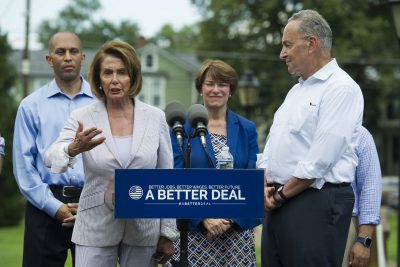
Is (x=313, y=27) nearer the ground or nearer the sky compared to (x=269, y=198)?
nearer the sky

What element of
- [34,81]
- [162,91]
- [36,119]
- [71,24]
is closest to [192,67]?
[162,91]

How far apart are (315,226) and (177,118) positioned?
1.05 m

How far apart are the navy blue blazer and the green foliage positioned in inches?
740

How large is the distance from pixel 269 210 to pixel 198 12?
4076 cm

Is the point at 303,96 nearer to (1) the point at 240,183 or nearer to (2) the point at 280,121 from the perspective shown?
(2) the point at 280,121

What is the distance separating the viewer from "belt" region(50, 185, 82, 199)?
5914mm

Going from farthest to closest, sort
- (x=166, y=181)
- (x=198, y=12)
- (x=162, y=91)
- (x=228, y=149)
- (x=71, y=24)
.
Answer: (x=71, y=24) → (x=162, y=91) → (x=198, y=12) → (x=228, y=149) → (x=166, y=181)

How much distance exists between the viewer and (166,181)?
A: 15.2 feet

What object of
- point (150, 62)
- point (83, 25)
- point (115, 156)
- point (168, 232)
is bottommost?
point (168, 232)

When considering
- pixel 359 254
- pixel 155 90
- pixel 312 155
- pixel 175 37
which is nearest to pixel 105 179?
pixel 312 155

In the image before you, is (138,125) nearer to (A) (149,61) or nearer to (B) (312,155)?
(B) (312,155)

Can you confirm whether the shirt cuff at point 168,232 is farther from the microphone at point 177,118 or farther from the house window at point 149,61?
the house window at point 149,61

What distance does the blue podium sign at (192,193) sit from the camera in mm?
4594

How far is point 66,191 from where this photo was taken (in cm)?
591
